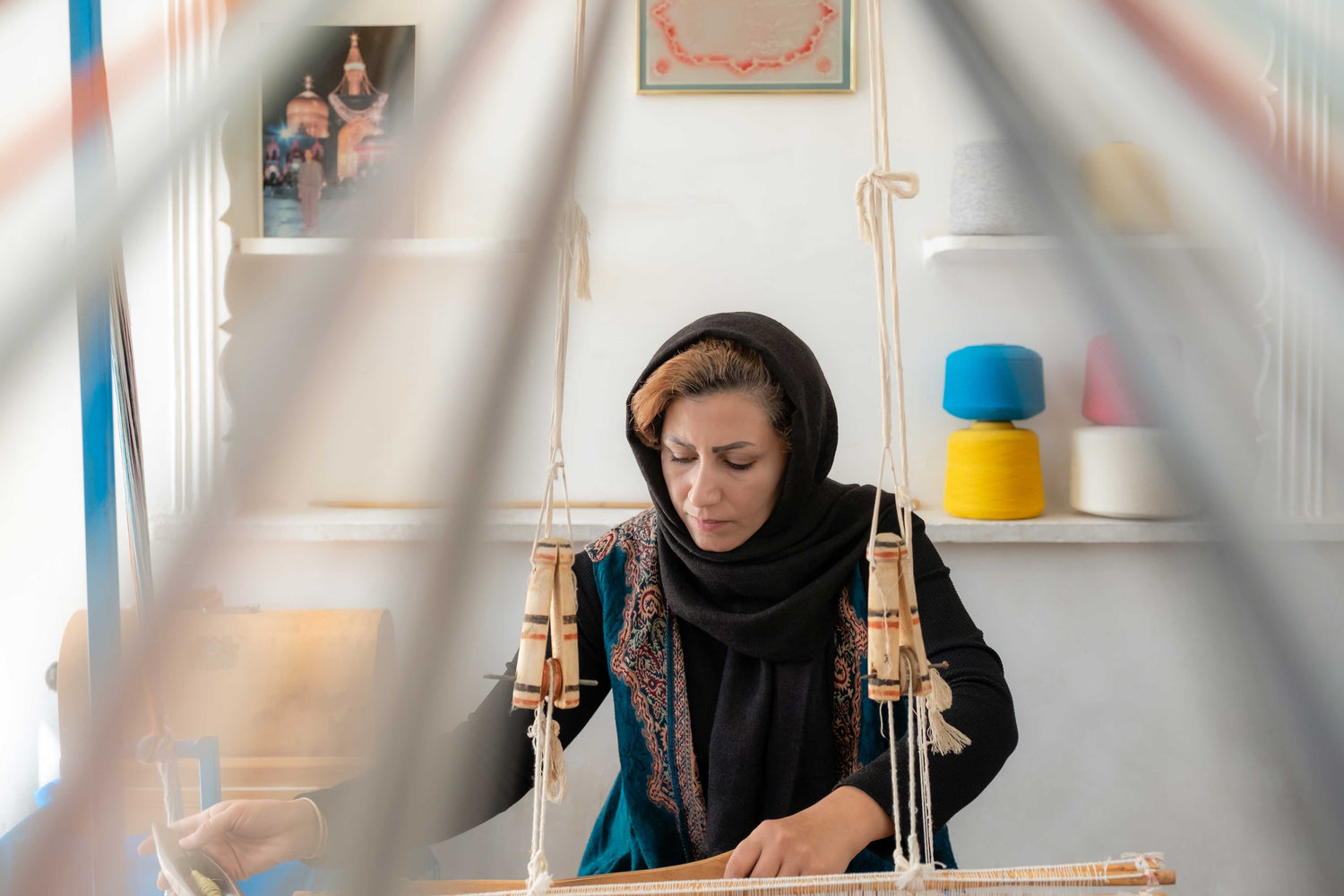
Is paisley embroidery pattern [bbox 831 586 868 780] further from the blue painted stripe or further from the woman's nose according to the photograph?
the blue painted stripe

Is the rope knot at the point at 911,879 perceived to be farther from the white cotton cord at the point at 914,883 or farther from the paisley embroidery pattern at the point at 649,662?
the paisley embroidery pattern at the point at 649,662

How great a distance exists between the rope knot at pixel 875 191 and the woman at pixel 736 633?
12.7 inches

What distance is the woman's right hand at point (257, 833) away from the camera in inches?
23.7

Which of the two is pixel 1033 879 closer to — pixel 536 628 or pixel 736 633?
pixel 536 628

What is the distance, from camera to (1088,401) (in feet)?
4.59

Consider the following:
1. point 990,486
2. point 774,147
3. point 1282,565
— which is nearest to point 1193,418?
point 1282,565

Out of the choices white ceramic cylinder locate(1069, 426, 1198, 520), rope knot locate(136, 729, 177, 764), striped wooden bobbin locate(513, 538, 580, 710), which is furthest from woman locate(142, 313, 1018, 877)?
white ceramic cylinder locate(1069, 426, 1198, 520)

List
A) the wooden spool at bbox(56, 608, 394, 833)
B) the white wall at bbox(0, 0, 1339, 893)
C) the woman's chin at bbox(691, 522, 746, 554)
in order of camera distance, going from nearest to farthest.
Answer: the woman's chin at bbox(691, 522, 746, 554) → the wooden spool at bbox(56, 608, 394, 833) → the white wall at bbox(0, 0, 1339, 893)

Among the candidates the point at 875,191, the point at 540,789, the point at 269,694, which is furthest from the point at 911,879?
the point at 269,694

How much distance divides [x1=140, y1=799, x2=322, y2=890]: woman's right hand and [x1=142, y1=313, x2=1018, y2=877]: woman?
0.54ft

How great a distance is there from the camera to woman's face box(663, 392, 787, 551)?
854 mm

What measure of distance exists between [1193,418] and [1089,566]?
4.76 feet

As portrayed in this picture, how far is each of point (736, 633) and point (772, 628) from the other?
0.04 meters

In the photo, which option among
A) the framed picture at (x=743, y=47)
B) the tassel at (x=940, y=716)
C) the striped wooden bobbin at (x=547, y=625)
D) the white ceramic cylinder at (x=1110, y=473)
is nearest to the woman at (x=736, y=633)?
the tassel at (x=940, y=716)
